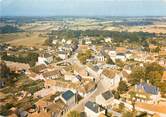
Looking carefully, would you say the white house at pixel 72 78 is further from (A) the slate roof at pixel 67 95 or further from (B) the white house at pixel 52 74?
(A) the slate roof at pixel 67 95

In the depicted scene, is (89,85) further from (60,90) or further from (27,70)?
(27,70)

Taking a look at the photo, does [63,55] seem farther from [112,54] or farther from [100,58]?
[112,54]

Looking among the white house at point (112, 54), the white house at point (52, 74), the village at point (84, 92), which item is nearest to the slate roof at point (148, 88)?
the village at point (84, 92)

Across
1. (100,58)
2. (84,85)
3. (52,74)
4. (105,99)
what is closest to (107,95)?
(105,99)

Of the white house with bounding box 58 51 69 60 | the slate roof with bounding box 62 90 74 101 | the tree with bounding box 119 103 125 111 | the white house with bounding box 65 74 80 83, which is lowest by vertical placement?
the white house with bounding box 58 51 69 60

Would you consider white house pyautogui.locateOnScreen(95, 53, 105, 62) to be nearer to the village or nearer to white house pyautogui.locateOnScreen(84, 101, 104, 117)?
the village

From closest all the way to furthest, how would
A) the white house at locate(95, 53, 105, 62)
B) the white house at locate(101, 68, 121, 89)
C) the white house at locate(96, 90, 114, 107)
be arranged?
1. the white house at locate(96, 90, 114, 107)
2. the white house at locate(101, 68, 121, 89)
3. the white house at locate(95, 53, 105, 62)

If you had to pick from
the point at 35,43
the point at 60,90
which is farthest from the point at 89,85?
the point at 35,43

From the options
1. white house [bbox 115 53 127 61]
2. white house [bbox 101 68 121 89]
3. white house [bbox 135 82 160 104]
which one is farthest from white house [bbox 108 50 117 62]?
white house [bbox 135 82 160 104]
